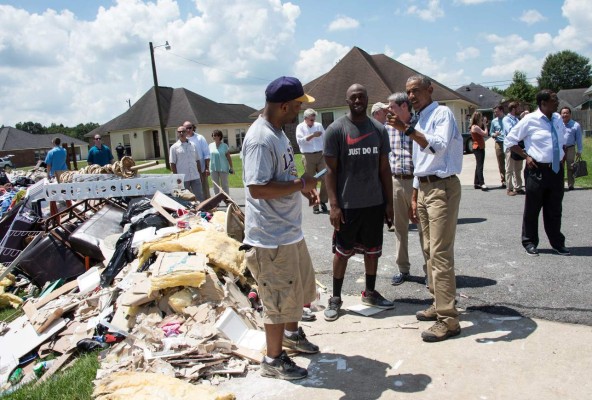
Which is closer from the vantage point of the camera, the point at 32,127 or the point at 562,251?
the point at 562,251

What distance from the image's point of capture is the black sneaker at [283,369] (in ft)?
11.6

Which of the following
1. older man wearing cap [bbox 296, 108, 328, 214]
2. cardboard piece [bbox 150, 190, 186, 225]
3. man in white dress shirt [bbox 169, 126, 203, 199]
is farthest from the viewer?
man in white dress shirt [bbox 169, 126, 203, 199]

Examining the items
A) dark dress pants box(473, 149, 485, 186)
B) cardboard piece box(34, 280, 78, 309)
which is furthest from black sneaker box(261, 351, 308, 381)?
dark dress pants box(473, 149, 485, 186)

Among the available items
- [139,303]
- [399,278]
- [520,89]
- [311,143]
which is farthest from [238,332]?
[520,89]

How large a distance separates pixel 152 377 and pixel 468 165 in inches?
713

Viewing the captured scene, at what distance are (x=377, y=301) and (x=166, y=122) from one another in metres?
44.0

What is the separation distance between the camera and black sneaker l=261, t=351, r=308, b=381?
353cm

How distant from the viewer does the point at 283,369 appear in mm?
3533

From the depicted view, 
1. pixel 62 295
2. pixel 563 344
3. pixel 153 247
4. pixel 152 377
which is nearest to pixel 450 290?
pixel 563 344

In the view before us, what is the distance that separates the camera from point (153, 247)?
217 inches

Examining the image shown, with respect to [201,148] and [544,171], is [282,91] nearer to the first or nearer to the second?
[544,171]

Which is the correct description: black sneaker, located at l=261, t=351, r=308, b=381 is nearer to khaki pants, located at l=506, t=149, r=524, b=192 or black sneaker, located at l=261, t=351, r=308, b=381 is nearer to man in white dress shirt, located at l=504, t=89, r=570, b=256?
man in white dress shirt, located at l=504, t=89, r=570, b=256

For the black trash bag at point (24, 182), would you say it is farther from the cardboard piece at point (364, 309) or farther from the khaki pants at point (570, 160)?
the khaki pants at point (570, 160)

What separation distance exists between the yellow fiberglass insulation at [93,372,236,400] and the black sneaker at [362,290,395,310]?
202 centimetres
